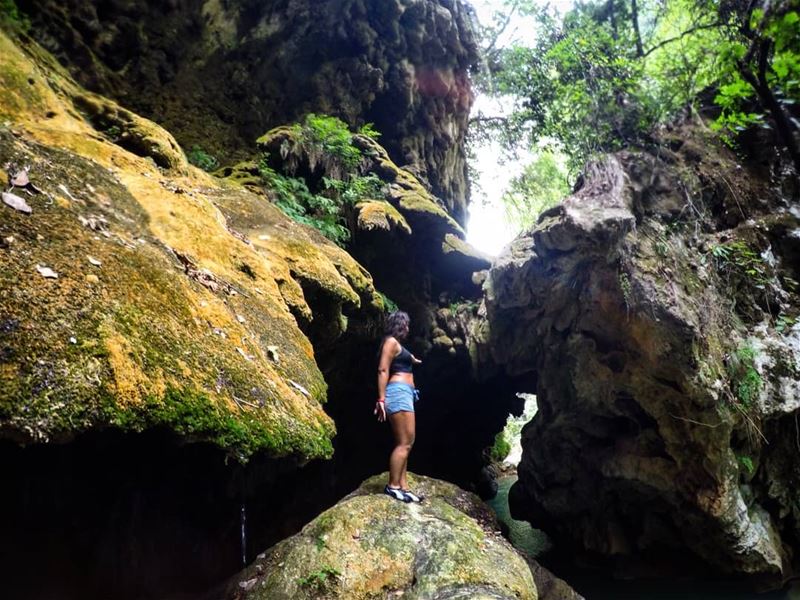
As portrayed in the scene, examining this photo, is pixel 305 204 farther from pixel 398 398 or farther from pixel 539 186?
pixel 539 186

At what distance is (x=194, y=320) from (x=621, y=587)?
28.9 ft

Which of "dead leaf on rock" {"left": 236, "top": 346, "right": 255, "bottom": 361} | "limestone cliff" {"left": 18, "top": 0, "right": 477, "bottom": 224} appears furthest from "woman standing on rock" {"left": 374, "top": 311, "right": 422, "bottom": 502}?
"limestone cliff" {"left": 18, "top": 0, "right": 477, "bottom": 224}

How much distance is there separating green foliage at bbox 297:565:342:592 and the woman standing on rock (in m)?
1.30

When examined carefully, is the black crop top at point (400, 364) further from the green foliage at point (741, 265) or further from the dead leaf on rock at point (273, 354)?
the green foliage at point (741, 265)

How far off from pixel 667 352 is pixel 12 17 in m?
9.74

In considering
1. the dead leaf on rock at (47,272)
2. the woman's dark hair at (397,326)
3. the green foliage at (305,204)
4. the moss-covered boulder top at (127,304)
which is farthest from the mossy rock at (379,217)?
the dead leaf on rock at (47,272)

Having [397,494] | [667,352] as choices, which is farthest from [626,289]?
[397,494]

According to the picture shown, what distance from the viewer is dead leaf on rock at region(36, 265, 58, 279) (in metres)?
2.18

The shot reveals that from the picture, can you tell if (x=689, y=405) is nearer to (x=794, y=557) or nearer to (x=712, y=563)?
(x=712, y=563)

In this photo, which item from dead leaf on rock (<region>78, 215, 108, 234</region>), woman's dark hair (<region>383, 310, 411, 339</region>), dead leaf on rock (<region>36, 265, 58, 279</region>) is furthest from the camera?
woman's dark hair (<region>383, 310, 411, 339</region>)

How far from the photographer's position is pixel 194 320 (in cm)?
289

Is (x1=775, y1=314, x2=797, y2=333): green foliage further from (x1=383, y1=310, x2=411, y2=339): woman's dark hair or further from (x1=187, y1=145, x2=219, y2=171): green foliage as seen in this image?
(x1=187, y1=145, x2=219, y2=171): green foliage

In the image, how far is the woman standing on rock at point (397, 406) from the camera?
507 cm

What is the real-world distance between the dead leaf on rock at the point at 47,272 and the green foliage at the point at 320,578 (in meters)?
3.00
